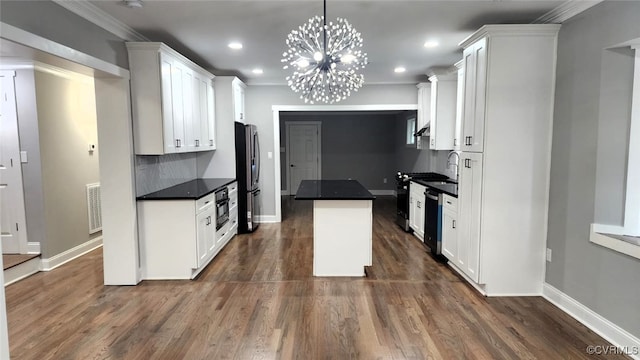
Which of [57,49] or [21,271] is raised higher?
[57,49]

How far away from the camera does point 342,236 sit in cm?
379

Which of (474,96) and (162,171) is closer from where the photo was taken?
(474,96)

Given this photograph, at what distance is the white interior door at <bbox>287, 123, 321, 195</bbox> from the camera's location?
969 centimetres

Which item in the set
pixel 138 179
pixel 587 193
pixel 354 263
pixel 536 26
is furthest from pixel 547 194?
pixel 138 179

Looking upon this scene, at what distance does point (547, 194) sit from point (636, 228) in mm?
723

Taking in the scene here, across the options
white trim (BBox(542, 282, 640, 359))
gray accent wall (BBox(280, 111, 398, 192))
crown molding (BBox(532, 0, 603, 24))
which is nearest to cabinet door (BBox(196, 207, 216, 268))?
white trim (BBox(542, 282, 640, 359))

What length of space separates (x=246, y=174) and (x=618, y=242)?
456 cm

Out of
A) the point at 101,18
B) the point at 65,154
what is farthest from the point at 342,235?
the point at 65,154

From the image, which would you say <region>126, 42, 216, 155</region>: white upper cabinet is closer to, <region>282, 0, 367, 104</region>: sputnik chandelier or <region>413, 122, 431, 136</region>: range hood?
<region>282, 0, 367, 104</region>: sputnik chandelier

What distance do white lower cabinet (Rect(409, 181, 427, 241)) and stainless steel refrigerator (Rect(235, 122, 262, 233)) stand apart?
2.55m

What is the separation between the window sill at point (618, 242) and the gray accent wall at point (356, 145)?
708cm

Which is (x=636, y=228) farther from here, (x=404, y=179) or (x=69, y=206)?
(x=69, y=206)

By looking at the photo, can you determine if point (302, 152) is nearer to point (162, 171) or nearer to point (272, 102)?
point (272, 102)

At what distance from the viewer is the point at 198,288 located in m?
3.54
